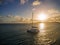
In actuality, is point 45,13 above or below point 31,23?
above

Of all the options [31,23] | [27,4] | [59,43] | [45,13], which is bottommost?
[59,43]

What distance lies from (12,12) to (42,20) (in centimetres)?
149

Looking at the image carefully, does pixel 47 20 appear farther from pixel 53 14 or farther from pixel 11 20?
pixel 11 20

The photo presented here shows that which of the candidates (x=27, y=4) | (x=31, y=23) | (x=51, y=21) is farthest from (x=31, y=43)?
(x=27, y=4)

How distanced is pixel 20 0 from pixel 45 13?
1.34 m

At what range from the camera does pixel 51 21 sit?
22.2ft

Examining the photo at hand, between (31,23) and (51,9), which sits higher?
(51,9)

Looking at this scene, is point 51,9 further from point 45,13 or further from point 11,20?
point 11,20

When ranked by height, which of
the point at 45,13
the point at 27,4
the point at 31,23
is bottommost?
the point at 31,23

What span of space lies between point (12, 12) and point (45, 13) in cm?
158

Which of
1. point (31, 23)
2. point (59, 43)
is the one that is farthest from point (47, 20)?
point (59, 43)

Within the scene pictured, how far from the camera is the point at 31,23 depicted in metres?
7.03

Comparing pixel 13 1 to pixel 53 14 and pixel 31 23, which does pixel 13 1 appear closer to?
pixel 31 23

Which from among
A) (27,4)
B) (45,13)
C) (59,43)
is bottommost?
(59,43)
